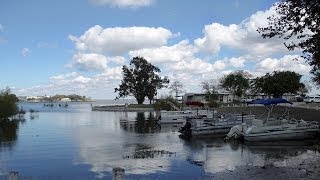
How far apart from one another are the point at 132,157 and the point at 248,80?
12079 cm

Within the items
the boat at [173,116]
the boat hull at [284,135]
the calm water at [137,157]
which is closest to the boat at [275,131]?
the boat hull at [284,135]

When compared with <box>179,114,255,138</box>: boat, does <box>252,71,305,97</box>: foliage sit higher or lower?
higher

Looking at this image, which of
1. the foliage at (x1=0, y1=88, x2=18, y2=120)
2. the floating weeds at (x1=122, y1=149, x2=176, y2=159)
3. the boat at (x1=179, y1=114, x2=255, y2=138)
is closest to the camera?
the floating weeds at (x1=122, y1=149, x2=176, y2=159)

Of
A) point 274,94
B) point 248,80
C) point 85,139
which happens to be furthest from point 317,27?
point 248,80

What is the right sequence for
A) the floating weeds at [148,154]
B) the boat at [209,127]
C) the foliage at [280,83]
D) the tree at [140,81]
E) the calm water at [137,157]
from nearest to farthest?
the calm water at [137,157] < the floating weeds at [148,154] < the boat at [209,127] < the foliage at [280,83] < the tree at [140,81]

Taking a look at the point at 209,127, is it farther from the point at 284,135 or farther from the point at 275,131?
the point at 284,135

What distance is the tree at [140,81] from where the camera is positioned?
458 ft

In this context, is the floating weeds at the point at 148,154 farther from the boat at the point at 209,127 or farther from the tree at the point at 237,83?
the tree at the point at 237,83

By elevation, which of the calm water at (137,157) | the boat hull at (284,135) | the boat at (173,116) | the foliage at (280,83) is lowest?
the calm water at (137,157)

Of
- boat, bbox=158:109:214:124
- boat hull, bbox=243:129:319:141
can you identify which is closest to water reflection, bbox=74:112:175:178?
boat hull, bbox=243:129:319:141

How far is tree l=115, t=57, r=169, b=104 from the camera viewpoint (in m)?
140

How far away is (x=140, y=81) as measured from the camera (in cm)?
13925

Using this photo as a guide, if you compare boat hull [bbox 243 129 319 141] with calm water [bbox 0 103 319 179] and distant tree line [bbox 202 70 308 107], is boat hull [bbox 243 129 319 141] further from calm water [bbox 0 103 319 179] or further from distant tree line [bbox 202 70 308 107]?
distant tree line [bbox 202 70 308 107]

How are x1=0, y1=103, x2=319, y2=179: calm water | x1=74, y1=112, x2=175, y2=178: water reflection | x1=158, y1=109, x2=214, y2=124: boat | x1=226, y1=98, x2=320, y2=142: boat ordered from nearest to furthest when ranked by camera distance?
x1=0, y1=103, x2=319, y2=179: calm water, x1=74, y1=112, x2=175, y2=178: water reflection, x1=226, y1=98, x2=320, y2=142: boat, x1=158, y1=109, x2=214, y2=124: boat
